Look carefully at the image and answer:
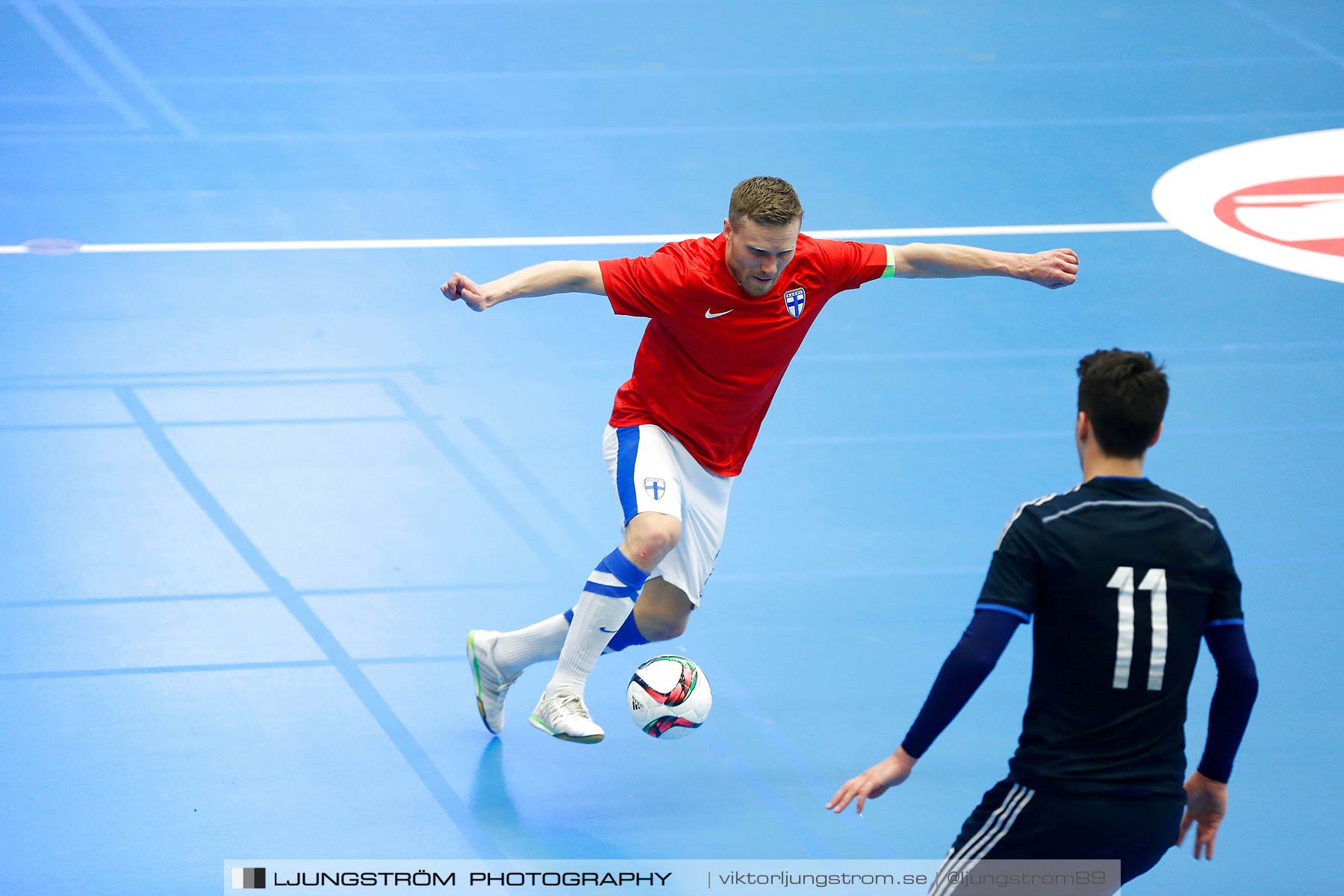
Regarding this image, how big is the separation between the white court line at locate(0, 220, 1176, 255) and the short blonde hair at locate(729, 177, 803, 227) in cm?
449

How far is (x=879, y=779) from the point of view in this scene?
3.63 m

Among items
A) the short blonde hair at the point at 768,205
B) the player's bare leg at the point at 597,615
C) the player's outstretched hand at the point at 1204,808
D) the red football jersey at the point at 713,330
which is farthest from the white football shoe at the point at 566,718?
the player's outstretched hand at the point at 1204,808

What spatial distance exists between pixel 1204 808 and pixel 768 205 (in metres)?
2.40

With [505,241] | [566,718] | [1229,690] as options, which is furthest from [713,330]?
[505,241]

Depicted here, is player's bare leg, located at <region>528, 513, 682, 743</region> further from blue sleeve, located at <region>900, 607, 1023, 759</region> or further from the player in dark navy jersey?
blue sleeve, located at <region>900, 607, 1023, 759</region>

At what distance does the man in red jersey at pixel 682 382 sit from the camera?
5246mm

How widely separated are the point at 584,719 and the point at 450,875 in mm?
707

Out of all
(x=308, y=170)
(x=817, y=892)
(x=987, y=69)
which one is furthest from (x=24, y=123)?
(x=817, y=892)

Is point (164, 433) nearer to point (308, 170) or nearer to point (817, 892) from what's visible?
point (308, 170)

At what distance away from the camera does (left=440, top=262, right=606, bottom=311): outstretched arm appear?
506 centimetres

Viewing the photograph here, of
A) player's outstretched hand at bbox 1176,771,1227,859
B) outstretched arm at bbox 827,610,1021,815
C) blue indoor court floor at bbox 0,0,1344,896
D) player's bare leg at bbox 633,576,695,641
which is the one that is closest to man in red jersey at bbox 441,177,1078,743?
player's bare leg at bbox 633,576,695,641

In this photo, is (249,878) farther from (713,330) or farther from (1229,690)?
(1229,690)

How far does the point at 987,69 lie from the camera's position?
42.4 feet

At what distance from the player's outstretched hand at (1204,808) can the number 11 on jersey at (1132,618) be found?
48 centimetres
